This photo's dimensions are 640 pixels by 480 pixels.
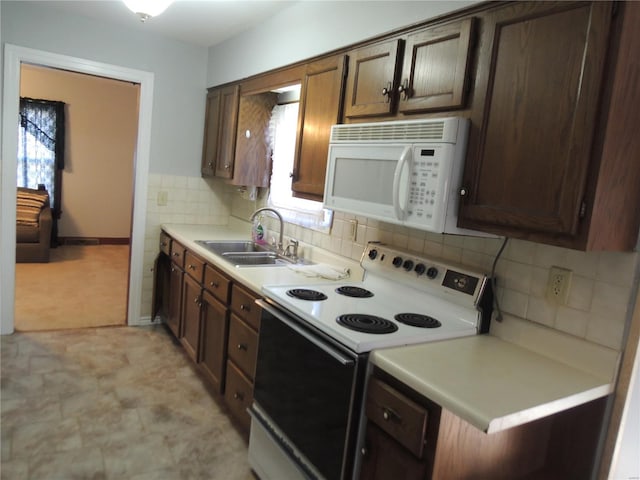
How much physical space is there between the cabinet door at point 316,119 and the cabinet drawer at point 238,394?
993 millimetres

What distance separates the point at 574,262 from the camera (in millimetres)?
1529

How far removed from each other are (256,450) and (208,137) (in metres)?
2.61

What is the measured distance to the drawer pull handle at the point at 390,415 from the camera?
4.45ft

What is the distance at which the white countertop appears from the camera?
→ 118cm

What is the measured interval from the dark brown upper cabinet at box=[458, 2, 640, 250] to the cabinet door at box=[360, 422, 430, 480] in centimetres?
73

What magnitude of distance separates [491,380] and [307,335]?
65cm

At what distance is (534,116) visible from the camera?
1.35 metres

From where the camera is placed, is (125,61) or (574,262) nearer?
(574,262)

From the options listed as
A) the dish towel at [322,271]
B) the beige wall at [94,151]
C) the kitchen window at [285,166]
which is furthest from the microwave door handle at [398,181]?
the beige wall at [94,151]

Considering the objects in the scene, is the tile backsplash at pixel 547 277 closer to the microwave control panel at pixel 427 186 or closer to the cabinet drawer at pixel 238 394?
the microwave control panel at pixel 427 186

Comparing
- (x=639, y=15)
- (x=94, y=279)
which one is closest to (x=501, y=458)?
(x=639, y=15)

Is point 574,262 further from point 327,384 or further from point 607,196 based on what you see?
point 327,384

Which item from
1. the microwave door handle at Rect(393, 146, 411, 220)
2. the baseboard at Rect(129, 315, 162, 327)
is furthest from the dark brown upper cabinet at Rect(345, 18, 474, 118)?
the baseboard at Rect(129, 315, 162, 327)

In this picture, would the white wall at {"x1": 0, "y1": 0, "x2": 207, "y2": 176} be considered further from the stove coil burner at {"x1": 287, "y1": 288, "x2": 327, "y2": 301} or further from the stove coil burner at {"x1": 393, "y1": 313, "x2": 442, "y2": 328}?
the stove coil burner at {"x1": 393, "y1": 313, "x2": 442, "y2": 328}
